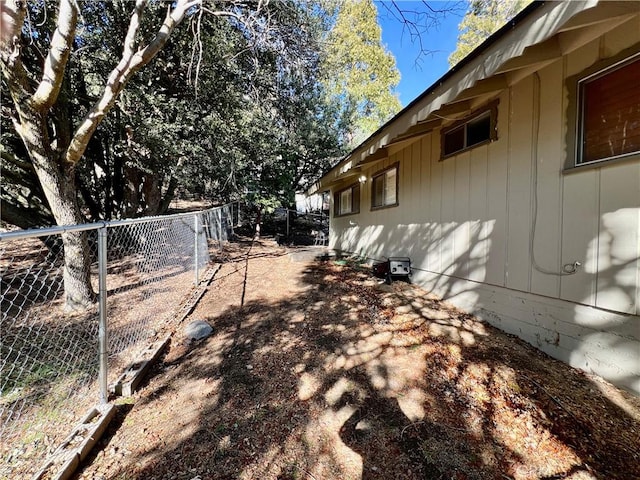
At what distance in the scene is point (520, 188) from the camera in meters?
3.12

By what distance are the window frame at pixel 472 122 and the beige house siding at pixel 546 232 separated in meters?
0.07

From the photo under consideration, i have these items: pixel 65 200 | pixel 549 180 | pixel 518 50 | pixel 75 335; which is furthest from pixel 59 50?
pixel 549 180

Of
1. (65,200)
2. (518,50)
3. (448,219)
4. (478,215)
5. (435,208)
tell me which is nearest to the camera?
(518,50)

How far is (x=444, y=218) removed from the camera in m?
4.38

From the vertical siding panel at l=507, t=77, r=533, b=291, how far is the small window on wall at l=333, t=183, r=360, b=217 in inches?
200

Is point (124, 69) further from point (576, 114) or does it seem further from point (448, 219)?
point (576, 114)

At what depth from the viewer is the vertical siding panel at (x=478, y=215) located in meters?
3.62

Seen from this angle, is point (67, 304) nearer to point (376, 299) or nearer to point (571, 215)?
point (376, 299)

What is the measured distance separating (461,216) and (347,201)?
18.4 feet

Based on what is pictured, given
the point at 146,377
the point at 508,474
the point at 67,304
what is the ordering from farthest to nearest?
the point at 67,304 → the point at 146,377 → the point at 508,474

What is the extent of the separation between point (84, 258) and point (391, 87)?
16.8 meters

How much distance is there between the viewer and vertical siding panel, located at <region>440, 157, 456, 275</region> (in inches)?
165

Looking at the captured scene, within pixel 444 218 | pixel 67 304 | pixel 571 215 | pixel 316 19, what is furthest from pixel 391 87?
pixel 67 304

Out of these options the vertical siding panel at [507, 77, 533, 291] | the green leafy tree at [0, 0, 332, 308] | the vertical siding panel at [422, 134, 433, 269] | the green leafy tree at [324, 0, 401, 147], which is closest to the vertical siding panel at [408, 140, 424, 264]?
the vertical siding panel at [422, 134, 433, 269]
